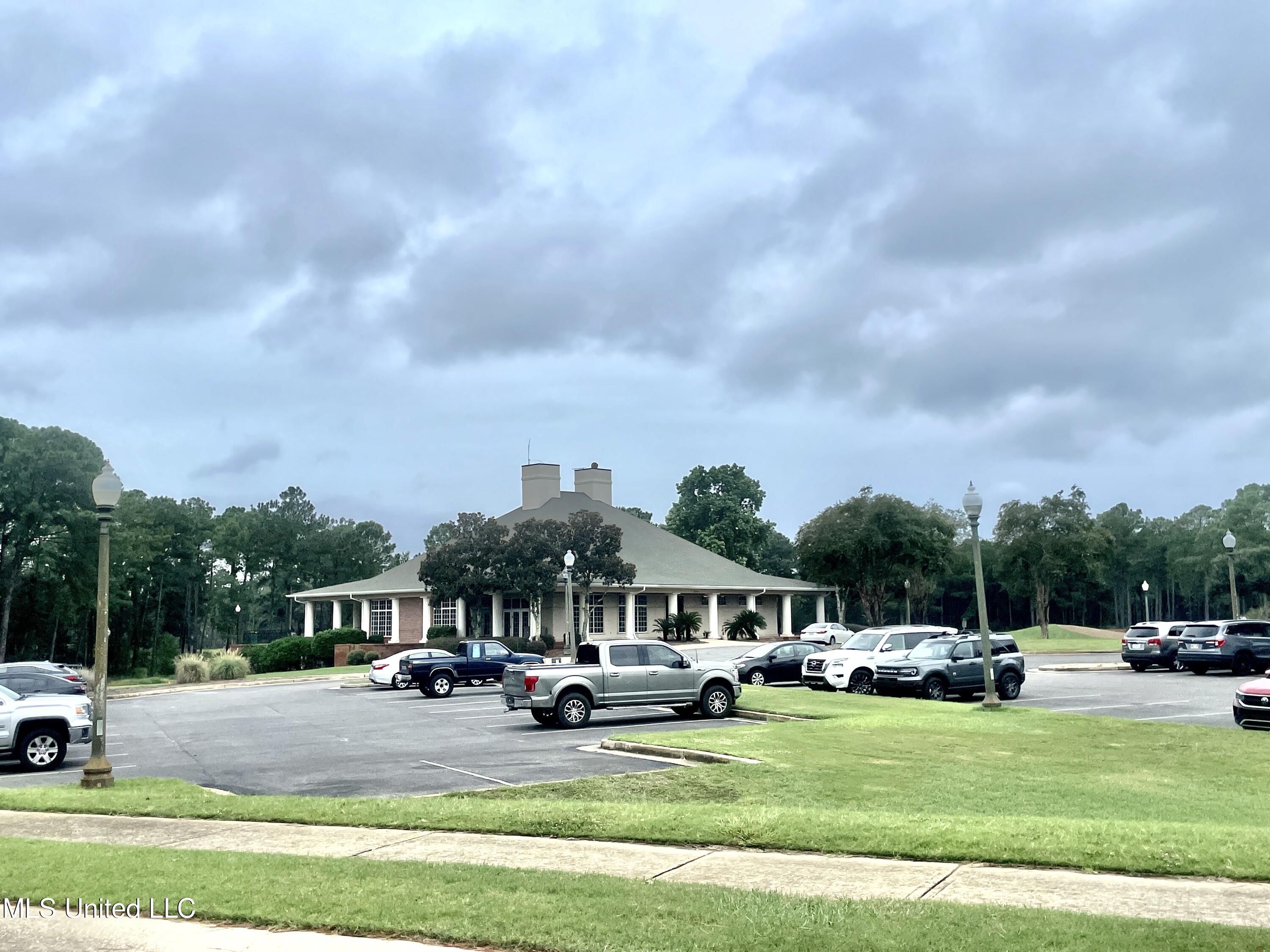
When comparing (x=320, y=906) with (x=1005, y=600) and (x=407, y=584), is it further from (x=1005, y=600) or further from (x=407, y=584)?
(x=1005, y=600)

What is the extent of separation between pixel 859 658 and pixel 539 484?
4233 centimetres

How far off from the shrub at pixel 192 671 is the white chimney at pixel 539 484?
23941 mm

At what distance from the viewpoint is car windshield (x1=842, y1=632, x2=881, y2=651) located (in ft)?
103

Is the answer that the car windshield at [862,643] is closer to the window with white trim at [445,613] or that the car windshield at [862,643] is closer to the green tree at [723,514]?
the window with white trim at [445,613]

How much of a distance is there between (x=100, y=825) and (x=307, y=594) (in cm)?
5967

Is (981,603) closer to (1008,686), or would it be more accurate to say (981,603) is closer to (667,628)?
(1008,686)

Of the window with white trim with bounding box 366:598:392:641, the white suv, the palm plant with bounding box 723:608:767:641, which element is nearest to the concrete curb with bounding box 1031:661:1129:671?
the white suv

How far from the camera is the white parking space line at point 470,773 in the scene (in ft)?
49.3

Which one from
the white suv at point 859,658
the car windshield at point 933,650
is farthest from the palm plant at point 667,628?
the car windshield at point 933,650

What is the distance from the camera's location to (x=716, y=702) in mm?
23734

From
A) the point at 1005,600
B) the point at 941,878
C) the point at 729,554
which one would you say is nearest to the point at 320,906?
the point at 941,878

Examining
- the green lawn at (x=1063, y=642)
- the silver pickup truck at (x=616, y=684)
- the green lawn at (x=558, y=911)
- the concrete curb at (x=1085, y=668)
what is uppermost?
the silver pickup truck at (x=616, y=684)

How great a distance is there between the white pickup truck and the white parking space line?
5.97 meters

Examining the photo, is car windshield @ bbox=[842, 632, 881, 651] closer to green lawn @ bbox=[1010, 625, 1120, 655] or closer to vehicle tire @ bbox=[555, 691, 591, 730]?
vehicle tire @ bbox=[555, 691, 591, 730]
